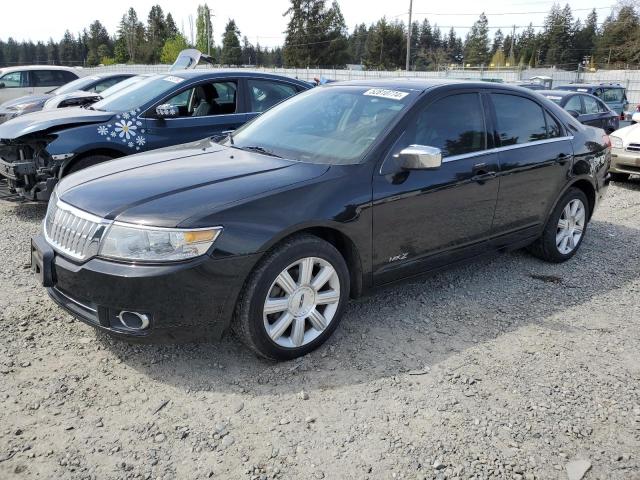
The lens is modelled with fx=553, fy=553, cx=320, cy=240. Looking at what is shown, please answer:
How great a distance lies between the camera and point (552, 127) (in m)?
4.95

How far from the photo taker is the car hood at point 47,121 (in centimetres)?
588

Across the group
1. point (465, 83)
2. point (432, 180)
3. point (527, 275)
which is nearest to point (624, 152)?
point (527, 275)

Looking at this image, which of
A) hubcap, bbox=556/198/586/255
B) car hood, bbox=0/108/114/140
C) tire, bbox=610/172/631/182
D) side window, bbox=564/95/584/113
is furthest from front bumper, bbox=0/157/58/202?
side window, bbox=564/95/584/113

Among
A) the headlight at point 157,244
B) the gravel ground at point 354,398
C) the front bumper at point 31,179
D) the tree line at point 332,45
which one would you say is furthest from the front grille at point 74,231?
the tree line at point 332,45

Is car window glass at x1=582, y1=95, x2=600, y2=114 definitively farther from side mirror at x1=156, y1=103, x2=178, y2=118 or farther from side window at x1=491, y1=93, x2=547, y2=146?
side mirror at x1=156, y1=103, x2=178, y2=118

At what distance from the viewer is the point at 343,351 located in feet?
11.5

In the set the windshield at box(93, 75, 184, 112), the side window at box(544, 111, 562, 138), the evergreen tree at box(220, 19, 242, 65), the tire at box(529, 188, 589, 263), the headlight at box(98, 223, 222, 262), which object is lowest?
the tire at box(529, 188, 589, 263)

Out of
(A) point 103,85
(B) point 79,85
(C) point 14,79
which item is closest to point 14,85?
(C) point 14,79

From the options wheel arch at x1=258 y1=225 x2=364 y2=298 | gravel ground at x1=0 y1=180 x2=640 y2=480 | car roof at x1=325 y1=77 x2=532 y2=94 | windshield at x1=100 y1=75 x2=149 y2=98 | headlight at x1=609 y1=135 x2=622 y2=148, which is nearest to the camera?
gravel ground at x1=0 y1=180 x2=640 y2=480

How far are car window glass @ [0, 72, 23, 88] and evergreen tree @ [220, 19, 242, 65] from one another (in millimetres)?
69306

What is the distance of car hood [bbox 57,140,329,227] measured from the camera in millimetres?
2914

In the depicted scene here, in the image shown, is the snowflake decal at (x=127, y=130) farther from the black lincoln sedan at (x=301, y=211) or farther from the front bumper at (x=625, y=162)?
the front bumper at (x=625, y=162)

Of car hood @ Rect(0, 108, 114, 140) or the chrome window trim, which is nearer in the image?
the chrome window trim

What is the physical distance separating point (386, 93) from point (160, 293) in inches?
87.5
